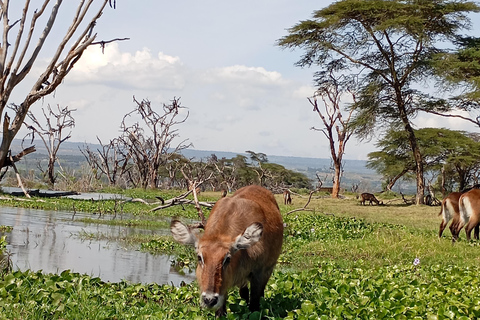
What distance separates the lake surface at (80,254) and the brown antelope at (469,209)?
23.9 ft

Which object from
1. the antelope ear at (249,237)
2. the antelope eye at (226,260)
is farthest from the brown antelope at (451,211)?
the antelope eye at (226,260)

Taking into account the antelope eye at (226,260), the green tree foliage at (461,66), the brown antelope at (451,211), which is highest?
the green tree foliage at (461,66)

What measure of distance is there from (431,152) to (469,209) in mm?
19079

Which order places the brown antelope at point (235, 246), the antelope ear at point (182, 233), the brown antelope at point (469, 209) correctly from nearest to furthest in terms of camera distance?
the brown antelope at point (235, 246)
the antelope ear at point (182, 233)
the brown antelope at point (469, 209)

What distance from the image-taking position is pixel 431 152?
33.0 meters

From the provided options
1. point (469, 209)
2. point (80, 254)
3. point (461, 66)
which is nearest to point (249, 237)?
point (80, 254)

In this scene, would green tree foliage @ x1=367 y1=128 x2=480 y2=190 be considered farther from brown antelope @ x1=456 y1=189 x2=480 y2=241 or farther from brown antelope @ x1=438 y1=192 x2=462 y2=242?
brown antelope @ x1=456 y1=189 x2=480 y2=241

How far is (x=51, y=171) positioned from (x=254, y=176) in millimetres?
20358

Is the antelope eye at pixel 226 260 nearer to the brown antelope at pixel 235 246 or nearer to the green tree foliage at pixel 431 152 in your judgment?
the brown antelope at pixel 235 246

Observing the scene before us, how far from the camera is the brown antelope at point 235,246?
498cm

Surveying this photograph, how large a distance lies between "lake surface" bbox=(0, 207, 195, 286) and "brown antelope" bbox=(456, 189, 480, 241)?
23.9ft

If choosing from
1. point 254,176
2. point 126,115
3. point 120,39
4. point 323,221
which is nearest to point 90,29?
point 120,39

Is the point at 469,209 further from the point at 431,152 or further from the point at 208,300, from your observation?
the point at 431,152

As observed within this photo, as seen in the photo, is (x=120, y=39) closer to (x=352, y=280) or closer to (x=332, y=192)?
(x=352, y=280)
